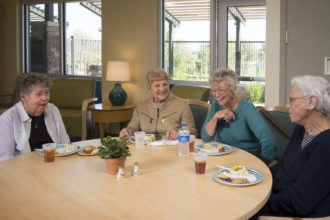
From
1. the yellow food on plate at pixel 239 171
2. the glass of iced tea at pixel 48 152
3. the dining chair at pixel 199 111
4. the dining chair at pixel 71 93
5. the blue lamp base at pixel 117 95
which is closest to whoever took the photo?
the yellow food on plate at pixel 239 171

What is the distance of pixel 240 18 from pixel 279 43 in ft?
5.51

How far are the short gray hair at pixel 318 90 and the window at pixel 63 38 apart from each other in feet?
16.8

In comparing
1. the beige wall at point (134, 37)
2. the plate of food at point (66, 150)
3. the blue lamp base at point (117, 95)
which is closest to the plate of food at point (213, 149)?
the plate of food at point (66, 150)

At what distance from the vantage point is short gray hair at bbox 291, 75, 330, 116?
168 cm

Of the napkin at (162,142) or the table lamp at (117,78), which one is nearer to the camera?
the napkin at (162,142)

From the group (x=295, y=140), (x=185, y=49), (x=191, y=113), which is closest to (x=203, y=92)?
(x=185, y=49)

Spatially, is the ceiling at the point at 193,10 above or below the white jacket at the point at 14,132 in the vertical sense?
above

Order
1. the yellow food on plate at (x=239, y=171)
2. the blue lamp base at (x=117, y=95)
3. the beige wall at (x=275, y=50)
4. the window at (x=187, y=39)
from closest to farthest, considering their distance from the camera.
A: the yellow food on plate at (x=239, y=171) → the beige wall at (x=275, y=50) → the blue lamp base at (x=117, y=95) → the window at (x=187, y=39)

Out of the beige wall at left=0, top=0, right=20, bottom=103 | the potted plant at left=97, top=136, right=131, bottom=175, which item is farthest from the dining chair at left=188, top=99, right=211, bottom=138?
the beige wall at left=0, top=0, right=20, bottom=103

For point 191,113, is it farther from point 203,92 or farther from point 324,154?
point 203,92

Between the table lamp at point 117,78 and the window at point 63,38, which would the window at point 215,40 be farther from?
the window at point 63,38

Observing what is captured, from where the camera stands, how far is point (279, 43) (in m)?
3.68

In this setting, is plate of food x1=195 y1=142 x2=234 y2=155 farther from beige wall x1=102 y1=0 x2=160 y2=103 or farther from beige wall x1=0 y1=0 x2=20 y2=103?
beige wall x1=0 y1=0 x2=20 y2=103

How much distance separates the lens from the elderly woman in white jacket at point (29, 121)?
2.14m
